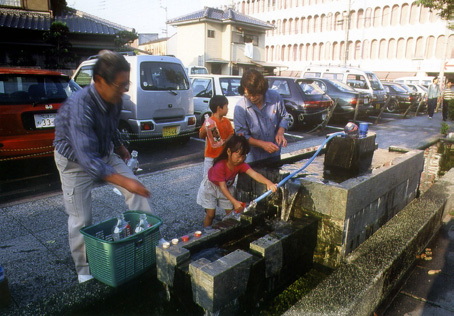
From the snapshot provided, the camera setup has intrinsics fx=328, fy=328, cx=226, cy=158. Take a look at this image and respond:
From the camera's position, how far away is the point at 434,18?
124 feet

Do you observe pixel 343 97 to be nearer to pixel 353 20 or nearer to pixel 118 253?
pixel 118 253

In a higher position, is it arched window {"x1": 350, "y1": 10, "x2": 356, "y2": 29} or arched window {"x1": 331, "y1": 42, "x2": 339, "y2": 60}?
arched window {"x1": 350, "y1": 10, "x2": 356, "y2": 29}

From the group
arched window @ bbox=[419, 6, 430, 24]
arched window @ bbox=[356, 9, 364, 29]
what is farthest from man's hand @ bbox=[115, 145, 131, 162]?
arched window @ bbox=[356, 9, 364, 29]

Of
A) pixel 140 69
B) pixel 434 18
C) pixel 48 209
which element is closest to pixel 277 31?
pixel 434 18

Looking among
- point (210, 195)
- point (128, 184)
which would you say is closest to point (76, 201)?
point (128, 184)

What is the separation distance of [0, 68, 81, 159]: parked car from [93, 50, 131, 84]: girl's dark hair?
393 cm

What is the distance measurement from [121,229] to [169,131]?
5.17m

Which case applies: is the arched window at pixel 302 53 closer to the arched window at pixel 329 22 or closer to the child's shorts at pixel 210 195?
the arched window at pixel 329 22

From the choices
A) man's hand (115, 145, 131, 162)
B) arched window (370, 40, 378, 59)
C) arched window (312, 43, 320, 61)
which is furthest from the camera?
arched window (312, 43, 320, 61)

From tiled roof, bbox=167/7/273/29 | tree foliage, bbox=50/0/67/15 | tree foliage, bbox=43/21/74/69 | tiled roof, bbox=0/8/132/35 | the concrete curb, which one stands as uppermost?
tiled roof, bbox=167/7/273/29

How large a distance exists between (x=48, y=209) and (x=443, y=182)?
5.58 metres

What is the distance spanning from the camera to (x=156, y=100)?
740cm

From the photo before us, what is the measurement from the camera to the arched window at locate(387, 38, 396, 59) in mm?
41656

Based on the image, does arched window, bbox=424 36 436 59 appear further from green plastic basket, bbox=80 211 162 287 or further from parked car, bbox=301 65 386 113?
green plastic basket, bbox=80 211 162 287
